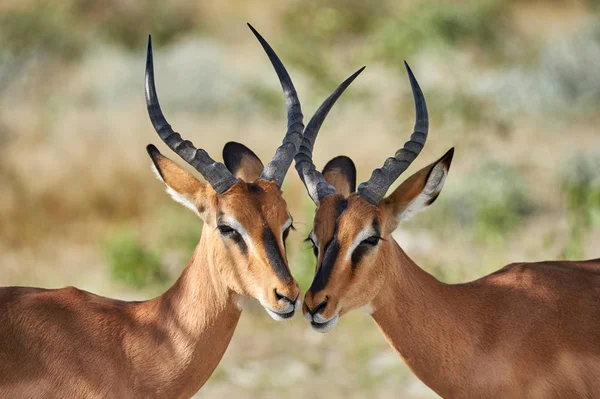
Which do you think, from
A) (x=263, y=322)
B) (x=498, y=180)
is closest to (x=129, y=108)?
(x=498, y=180)

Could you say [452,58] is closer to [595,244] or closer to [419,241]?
[419,241]

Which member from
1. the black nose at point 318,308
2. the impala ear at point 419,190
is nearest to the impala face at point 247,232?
the black nose at point 318,308

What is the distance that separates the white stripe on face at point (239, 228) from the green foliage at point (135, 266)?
7.43 meters

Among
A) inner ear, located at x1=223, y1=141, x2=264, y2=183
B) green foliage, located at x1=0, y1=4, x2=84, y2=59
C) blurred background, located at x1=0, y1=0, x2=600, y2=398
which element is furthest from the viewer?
green foliage, located at x1=0, y1=4, x2=84, y2=59

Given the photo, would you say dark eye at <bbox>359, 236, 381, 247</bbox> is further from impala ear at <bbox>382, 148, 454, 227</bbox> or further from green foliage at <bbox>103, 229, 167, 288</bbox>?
green foliage at <bbox>103, 229, 167, 288</bbox>

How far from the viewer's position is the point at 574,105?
2009 centimetres

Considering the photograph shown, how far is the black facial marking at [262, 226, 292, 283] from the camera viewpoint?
20.6ft

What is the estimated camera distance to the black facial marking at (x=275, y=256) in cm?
629

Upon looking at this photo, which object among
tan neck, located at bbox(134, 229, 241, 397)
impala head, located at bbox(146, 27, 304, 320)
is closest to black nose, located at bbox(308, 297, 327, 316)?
impala head, located at bbox(146, 27, 304, 320)

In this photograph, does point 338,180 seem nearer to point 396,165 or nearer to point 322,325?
point 396,165

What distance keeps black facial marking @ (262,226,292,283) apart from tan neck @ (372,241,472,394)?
2.39 feet

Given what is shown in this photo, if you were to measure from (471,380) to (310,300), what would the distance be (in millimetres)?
1179

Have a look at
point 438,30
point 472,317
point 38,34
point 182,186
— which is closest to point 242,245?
point 182,186

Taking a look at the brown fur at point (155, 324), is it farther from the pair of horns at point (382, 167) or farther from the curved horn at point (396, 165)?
the curved horn at point (396, 165)
